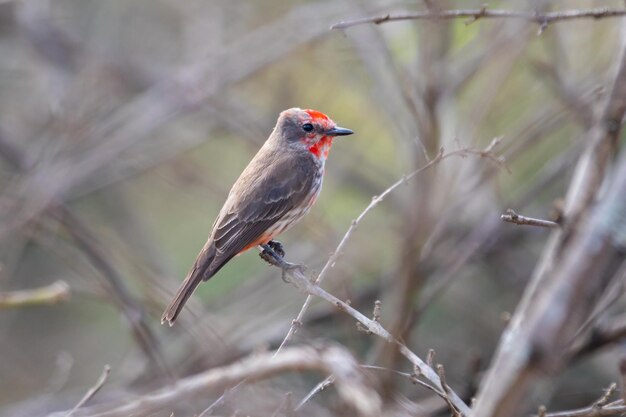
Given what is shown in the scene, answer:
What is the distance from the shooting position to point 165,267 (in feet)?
32.5

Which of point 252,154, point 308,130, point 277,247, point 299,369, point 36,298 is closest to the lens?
point 299,369

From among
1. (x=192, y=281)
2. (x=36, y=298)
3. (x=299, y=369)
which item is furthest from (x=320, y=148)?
(x=299, y=369)

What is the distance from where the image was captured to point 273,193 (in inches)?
256

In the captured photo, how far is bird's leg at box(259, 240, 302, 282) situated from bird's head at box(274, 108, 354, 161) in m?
0.74

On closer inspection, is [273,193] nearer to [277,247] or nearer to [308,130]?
[277,247]

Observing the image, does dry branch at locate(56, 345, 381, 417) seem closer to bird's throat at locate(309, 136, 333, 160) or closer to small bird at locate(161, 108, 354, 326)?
small bird at locate(161, 108, 354, 326)

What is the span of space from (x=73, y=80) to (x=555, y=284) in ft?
27.3

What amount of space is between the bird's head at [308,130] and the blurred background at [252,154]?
0.54 m

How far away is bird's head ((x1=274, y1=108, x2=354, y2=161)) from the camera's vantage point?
22.3ft

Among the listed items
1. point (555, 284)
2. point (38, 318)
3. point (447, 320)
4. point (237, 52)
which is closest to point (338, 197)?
point (447, 320)

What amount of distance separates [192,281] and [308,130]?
1565 millimetres

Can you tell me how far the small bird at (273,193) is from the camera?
241 inches

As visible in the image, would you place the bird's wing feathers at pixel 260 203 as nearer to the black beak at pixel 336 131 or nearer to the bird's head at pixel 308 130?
the bird's head at pixel 308 130

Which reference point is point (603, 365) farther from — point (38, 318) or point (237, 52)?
point (38, 318)
